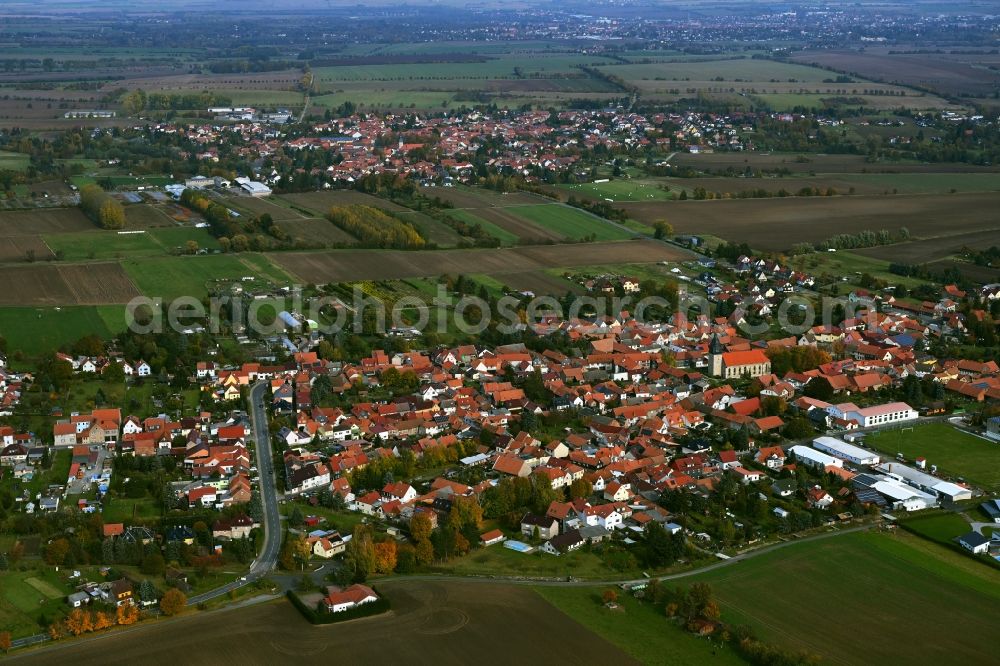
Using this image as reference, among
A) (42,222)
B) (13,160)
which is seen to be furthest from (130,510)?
(13,160)

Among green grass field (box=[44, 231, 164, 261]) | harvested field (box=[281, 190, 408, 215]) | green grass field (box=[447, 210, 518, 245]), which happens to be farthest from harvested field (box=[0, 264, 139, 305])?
green grass field (box=[447, 210, 518, 245])

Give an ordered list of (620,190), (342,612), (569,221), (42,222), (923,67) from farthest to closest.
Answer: (923,67) → (620,190) → (569,221) → (42,222) → (342,612)

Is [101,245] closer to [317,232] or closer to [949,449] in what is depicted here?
[317,232]

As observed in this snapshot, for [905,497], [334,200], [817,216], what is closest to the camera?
[905,497]

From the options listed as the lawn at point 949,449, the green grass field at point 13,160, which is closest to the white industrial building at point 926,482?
the lawn at point 949,449

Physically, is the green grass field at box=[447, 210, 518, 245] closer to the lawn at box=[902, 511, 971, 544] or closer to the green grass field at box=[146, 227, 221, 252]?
the green grass field at box=[146, 227, 221, 252]

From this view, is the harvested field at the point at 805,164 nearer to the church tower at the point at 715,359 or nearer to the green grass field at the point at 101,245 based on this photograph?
the green grass field at the point at 101,245

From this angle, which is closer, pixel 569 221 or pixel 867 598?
pixel 867 598
